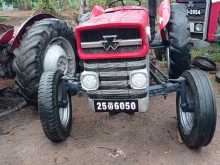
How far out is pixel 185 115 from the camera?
4176 millimetres

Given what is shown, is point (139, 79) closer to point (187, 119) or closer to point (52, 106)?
point (187, 119)

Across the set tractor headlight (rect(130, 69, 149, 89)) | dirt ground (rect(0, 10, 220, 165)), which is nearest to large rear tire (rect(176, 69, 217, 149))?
dirt ground (rect(0, 10, 220, 165))

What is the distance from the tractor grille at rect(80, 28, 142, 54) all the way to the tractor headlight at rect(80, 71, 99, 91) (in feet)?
0.78

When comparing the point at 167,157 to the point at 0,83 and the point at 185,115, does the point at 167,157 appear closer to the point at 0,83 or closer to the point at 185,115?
the point at 185,115

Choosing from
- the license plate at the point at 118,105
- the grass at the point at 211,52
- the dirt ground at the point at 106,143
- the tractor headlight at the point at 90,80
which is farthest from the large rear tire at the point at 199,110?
the grass at the point at 211,52

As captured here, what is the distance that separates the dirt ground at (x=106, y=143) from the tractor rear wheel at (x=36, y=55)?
21.0 inches

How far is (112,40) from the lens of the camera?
3750 mm

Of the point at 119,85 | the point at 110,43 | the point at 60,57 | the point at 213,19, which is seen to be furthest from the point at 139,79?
the point at 213,19

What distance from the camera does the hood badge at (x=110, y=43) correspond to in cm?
373

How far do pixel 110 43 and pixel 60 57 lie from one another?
1442mm

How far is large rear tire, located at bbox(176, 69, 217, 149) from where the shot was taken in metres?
3.68

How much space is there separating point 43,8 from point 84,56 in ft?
27.4

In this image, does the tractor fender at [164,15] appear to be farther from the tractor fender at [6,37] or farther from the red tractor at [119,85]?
the tractor fender at [6,37]

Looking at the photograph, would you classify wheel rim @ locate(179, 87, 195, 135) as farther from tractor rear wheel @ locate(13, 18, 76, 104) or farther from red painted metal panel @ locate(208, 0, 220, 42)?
red painted metal panel @ locate(208, 0, 220, 42)
